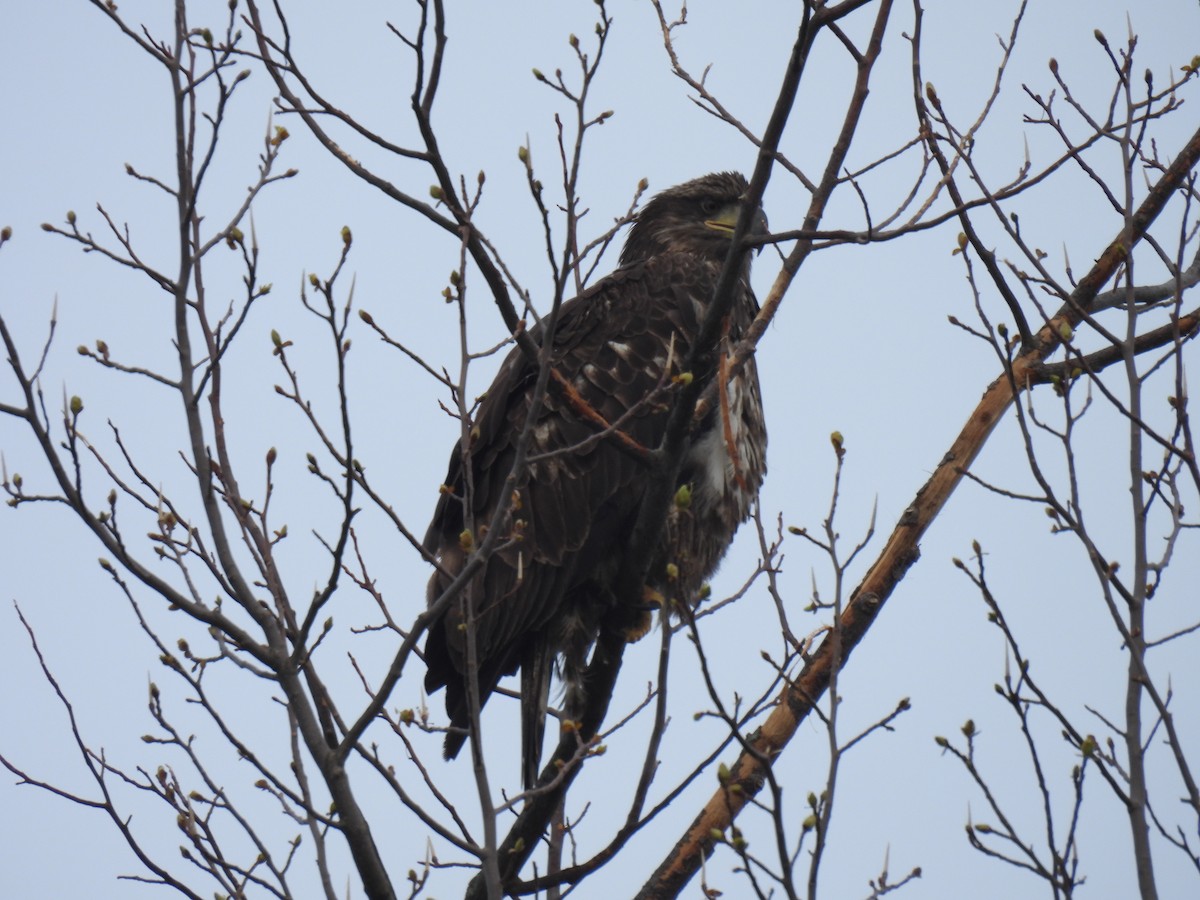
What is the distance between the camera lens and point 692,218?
6.23m

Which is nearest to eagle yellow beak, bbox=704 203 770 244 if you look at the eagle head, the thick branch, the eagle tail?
the eagle head

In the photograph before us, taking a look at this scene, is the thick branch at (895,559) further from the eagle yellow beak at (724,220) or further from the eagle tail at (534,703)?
the eagle yellow beak at (724,220)

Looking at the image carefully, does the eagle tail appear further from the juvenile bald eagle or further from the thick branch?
the thick branch

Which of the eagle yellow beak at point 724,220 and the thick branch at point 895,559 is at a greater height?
the eagle yellow beak at point 724,220

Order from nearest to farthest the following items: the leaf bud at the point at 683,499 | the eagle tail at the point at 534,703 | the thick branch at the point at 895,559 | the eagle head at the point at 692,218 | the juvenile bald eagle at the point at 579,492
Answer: the leaf bud at the point at 683,499, the thick branch at the point at 895,559, the eagle tail at the point at 534,703, the juvenile bald eagle at the point at 579,492, the eagle head at the point at 692,218

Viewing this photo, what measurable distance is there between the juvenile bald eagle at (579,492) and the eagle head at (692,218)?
472 mm

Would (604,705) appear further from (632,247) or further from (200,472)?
(632,247)

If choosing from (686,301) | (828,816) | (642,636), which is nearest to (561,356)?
(686,301)

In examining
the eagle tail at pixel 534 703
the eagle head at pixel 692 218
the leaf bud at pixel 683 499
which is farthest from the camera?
the eagle head at pixel 692 218

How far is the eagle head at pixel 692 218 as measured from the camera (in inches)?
239

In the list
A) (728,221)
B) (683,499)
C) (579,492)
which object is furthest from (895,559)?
(728,221)

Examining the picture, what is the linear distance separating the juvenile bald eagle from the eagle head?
0.47 meters

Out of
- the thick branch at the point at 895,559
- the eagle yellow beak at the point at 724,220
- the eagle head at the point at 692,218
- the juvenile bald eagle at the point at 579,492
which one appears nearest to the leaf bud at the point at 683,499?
the thick branch at the point at 895,559

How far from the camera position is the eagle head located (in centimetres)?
608
